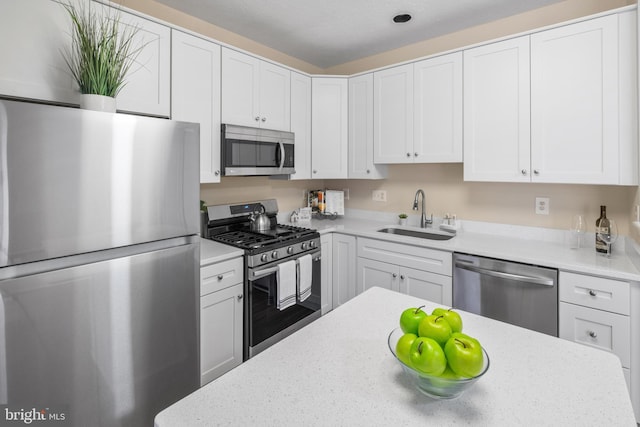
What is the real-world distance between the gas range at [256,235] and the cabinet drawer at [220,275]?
89 mm

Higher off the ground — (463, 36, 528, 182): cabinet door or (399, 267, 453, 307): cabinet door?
(463, 36, 528, 182): cabinet door

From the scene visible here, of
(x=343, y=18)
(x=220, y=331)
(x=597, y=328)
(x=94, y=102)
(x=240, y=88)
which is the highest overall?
(x=343, y=18)

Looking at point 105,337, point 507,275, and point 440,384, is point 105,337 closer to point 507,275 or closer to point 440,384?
point 440,384

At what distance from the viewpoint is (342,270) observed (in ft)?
9.81

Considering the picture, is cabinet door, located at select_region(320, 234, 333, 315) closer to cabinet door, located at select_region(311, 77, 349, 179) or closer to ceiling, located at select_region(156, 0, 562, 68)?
cabinet door, located at select_region(311, 77, 349, 179)

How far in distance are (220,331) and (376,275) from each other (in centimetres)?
Answer: 133

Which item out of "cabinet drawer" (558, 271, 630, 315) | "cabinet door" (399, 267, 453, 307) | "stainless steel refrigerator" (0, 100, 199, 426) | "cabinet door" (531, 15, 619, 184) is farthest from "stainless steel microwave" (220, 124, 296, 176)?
"cabinet drawer" (558, 271, 630, 315)

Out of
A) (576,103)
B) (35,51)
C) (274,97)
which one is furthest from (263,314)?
(576,103)

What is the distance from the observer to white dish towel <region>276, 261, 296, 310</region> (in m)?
2.33

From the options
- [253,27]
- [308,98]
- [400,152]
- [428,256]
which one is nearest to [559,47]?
[400,152]

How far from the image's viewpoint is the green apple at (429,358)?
66 cm

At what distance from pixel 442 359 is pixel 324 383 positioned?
12.0 inches

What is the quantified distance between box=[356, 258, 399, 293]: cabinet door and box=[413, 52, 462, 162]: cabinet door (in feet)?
3.14

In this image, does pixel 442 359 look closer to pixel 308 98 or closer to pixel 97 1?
pixel 97 1
